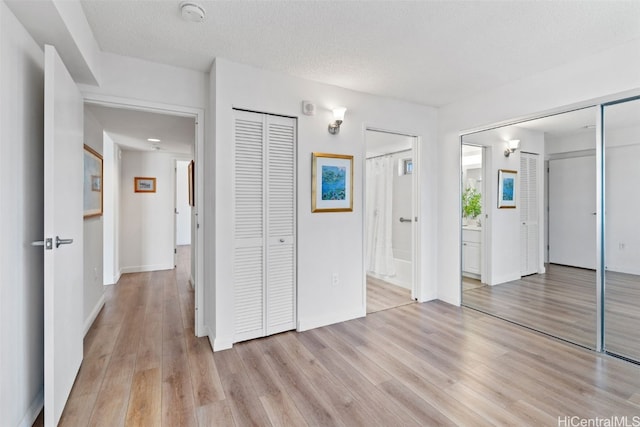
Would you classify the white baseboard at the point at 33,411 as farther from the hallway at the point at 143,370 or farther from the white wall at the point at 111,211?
the white wall at the point at 111,211

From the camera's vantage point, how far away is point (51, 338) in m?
1.60

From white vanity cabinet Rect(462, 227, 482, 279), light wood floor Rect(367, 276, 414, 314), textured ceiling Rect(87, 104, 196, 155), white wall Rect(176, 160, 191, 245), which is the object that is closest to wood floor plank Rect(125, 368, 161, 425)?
light wood floor Rect(367, 276, 414, 314)

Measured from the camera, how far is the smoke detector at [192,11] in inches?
75.3

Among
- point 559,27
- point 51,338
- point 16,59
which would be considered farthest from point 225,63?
point 559,27

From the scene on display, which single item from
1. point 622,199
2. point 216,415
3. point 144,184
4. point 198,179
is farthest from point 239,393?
point 144,184

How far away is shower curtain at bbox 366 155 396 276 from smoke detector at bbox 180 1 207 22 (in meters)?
3.55

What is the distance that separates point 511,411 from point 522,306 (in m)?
1.83

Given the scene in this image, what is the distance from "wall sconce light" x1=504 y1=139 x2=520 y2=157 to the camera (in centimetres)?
326

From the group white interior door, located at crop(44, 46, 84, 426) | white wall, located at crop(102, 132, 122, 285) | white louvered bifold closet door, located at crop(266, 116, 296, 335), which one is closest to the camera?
white interior door, located at crop(44, 46, 84, 426)

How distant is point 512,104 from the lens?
10.3 feet

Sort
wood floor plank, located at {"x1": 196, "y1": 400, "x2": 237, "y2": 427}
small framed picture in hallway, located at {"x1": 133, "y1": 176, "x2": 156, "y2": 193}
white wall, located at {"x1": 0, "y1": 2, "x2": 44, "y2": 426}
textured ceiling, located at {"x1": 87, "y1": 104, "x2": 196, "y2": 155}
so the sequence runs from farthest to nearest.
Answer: small framed picture in hallway, located at {"x1": 133, "y1": 176, "x2": 156, "y2": 193}
textured ceiling, located at {"x1": 87, "y1": 104, "x2": 196, "y2": 155}
wood floor plank, located at {"x1": 196, "y1": 400, "x2": 237, "y2": 427}
white wall, located at {"x1": 0, "y1": 2, "x2": 44, "y2": 426}

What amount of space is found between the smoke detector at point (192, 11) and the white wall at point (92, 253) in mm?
1828

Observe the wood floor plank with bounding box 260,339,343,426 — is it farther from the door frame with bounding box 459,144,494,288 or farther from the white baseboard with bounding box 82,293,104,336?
the door frame with bounding box 459,144,494,288

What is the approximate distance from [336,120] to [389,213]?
7.44 ft
